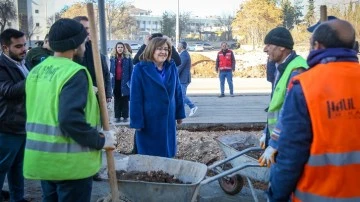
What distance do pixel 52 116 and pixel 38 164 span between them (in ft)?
1.15

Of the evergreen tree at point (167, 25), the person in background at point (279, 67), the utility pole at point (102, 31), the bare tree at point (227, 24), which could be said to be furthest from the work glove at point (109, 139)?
the bare tree at point (227, 24)

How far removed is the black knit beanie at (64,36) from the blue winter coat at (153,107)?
1724mm

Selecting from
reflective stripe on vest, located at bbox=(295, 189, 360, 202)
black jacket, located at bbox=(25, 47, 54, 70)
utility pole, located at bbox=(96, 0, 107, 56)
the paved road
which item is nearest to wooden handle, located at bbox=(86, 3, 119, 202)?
reflective stripe on vest, located at bbox=(295, 189, 360, 202)

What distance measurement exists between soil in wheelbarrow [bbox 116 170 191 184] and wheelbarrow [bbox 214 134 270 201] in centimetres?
60

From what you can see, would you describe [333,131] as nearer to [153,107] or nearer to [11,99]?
[153,107]

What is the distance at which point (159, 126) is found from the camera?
4.79 meters

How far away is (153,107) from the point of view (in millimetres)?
4727

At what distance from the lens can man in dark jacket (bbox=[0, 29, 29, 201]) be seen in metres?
4.19

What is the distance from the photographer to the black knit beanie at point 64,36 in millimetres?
2936

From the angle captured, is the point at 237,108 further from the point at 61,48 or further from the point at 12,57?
the point at 61,48

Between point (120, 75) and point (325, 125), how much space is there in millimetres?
7677

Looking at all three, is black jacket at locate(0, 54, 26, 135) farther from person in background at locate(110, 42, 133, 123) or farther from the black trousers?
the black trousers

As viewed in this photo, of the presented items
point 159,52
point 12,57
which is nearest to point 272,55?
point 159,52

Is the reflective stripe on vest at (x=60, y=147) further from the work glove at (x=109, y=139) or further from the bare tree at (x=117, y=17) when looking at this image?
the bare tree at (x=117, y=17)
